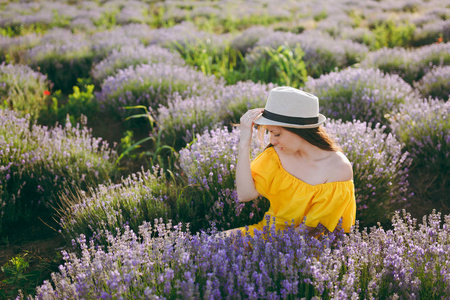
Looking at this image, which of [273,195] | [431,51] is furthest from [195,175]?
[431,51]

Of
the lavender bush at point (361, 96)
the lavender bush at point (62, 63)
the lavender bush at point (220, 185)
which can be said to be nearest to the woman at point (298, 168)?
the lavender bush at point (220, 185)

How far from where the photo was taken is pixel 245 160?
2154 mm

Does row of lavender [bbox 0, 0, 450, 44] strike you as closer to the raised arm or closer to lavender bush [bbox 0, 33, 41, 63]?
lavender bush [bbox 0, 33, 41, 63]

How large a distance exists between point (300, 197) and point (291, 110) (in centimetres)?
56

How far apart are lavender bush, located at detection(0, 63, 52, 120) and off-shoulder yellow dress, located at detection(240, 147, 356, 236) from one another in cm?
339

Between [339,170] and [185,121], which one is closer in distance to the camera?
[339,170]

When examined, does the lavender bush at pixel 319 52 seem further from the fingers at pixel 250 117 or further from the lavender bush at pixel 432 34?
the fingers at pixel 250 117

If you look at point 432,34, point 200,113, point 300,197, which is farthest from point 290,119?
point 432,34

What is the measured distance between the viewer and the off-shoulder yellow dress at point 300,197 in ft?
6.94

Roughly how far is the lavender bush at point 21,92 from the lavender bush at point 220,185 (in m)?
2.67

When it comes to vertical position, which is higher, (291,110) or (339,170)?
(291,110)

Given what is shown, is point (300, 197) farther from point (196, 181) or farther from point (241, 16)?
point (241, 16)

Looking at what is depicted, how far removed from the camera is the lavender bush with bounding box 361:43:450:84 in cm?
558

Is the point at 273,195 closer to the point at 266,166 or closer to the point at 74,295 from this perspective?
the point at 266,166
